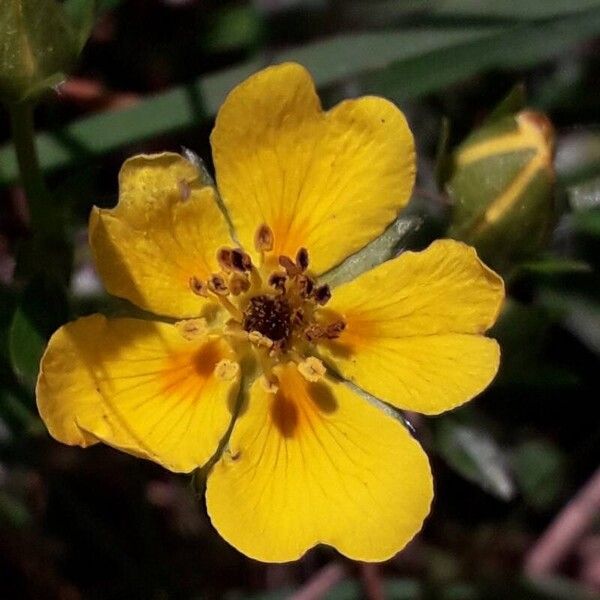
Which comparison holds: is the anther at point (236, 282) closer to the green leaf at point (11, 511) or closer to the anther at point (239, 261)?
the anther at point (239, 261)

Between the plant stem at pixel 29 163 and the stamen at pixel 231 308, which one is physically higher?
the plant stem at pixel 29 163

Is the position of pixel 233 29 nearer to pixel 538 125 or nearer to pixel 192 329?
pixel 538 125

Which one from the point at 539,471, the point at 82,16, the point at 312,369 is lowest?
the point at 539,471

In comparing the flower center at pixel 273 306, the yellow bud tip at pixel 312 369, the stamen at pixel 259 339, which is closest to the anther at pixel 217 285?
the flower center at pixel 273 306

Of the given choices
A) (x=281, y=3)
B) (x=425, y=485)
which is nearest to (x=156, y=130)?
(x=281, y=3)

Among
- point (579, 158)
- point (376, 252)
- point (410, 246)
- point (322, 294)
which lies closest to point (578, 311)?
point (579, 158)
